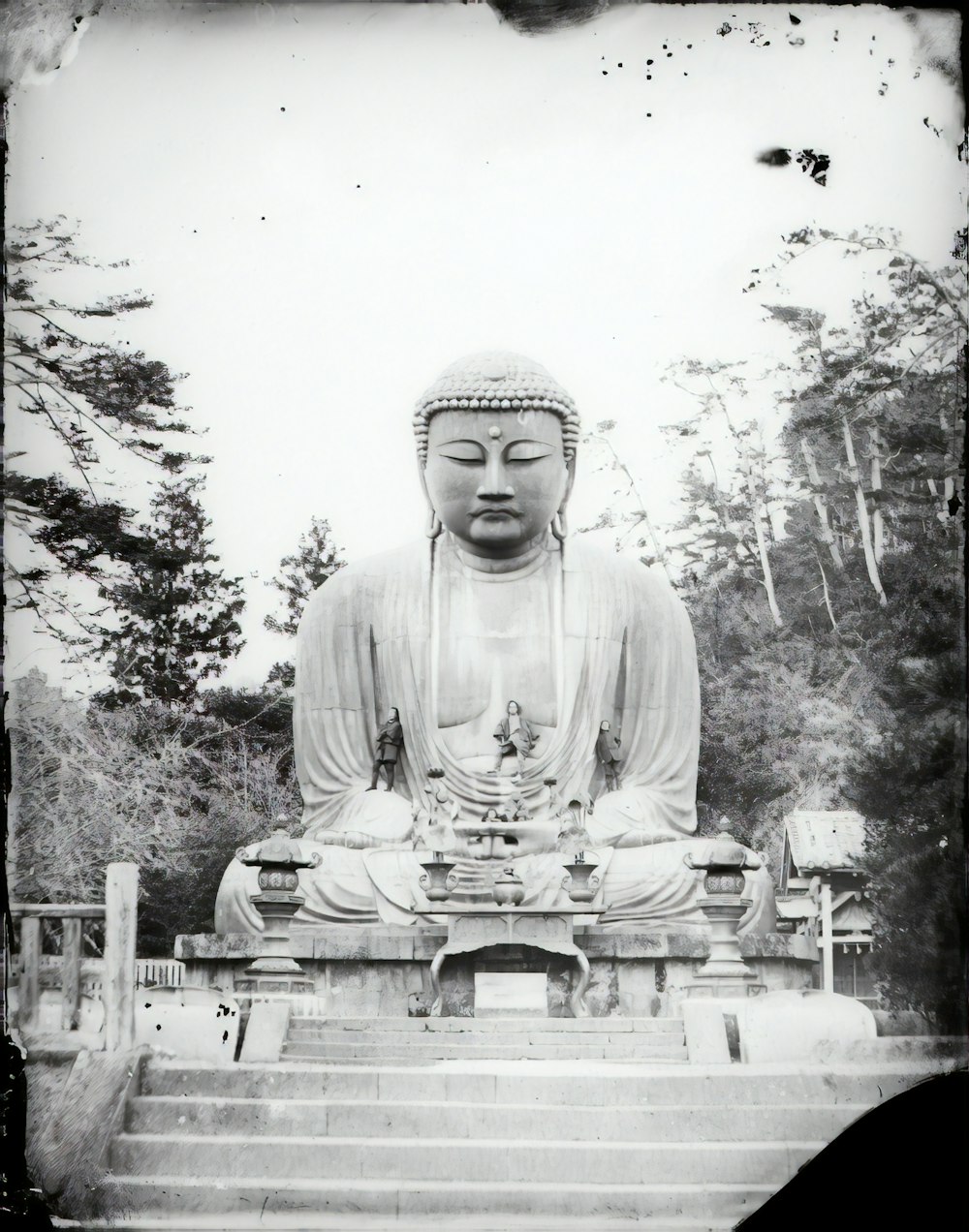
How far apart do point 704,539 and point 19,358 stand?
6129mm

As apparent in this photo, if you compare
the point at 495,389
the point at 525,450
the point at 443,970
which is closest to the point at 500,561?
the point at 525,450

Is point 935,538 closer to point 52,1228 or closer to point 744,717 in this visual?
point 744,717

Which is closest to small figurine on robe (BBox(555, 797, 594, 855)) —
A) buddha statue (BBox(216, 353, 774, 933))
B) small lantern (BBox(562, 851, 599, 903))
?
buddha statue (BBox(216, 353, 774, 933))

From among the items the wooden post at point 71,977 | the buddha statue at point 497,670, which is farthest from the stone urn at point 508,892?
the wooden post at point 71,977

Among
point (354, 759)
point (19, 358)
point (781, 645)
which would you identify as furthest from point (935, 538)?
point (19, 358)

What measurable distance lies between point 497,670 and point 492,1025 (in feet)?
9.12

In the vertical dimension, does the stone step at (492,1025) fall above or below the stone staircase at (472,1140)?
above

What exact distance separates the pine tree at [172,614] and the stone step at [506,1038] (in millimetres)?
5773

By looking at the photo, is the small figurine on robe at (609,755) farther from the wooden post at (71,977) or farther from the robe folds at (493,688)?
the wooden post at (71,977)

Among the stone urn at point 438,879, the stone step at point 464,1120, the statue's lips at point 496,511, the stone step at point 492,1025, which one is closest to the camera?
the stone step at point 464,1120

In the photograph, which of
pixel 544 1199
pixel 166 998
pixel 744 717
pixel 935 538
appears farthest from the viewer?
pixel 744 717

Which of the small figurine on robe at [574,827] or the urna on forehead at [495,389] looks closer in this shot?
the small figurine on robe at [574,827]

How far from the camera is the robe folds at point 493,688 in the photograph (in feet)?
36.4

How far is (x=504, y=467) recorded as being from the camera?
11.2 m
